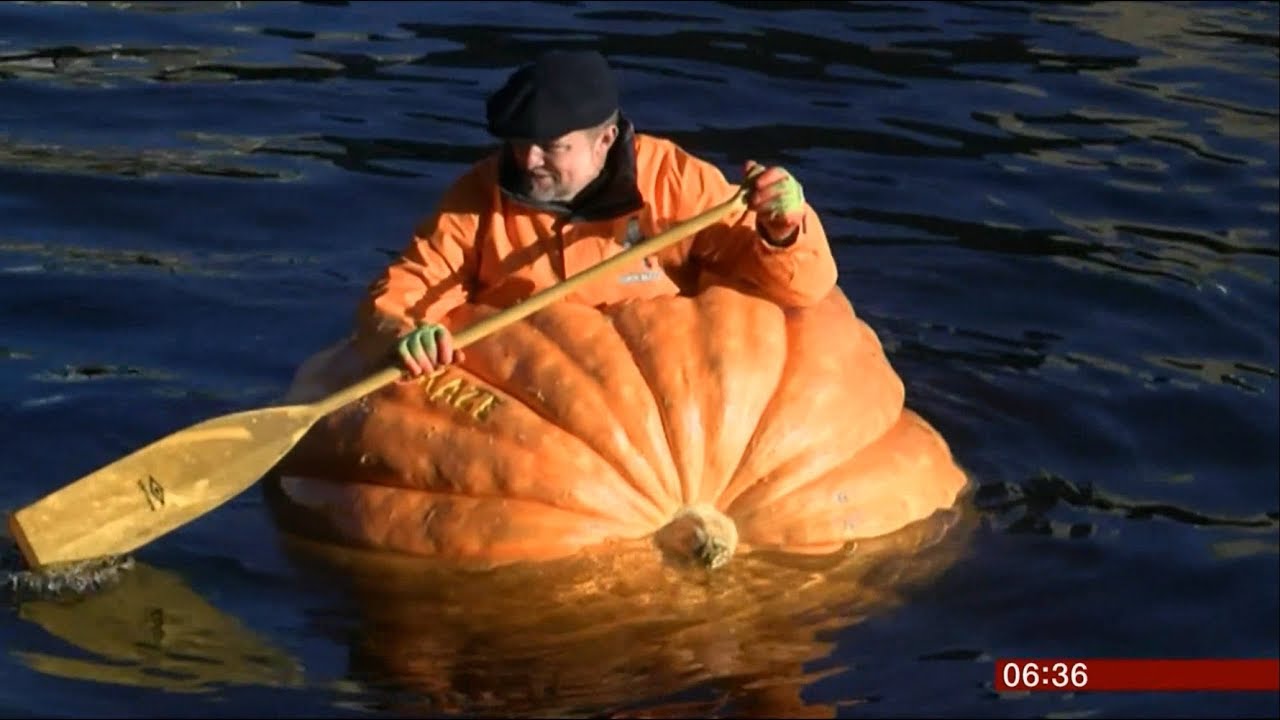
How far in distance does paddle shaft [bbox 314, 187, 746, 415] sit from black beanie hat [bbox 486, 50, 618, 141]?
412mm

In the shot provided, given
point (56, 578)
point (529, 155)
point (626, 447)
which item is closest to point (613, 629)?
point (626, 447)

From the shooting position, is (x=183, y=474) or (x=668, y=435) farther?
(x=183, y=474)

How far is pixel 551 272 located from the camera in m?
7.48

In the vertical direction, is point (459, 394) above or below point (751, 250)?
below

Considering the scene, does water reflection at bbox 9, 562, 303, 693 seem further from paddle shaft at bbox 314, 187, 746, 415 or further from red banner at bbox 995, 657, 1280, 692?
red banner at bbox 995, 657, 1280, 692

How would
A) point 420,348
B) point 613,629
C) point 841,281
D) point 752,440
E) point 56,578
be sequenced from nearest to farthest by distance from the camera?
point 613,629 < point 420,348 < point 752,440 < point 56,578 < point 841,281

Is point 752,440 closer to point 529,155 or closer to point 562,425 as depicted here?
A: point 562,425

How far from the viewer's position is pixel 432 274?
7504mm

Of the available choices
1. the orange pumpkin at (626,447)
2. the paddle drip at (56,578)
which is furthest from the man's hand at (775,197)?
the paddle drip at (56,578)

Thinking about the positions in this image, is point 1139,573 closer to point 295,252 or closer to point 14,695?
point 14,695

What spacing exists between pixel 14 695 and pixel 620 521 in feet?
5.78

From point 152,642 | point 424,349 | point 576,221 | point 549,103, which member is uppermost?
point 549,103

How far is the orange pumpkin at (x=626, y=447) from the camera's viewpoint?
689cm

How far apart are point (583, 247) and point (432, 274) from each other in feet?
1.59
